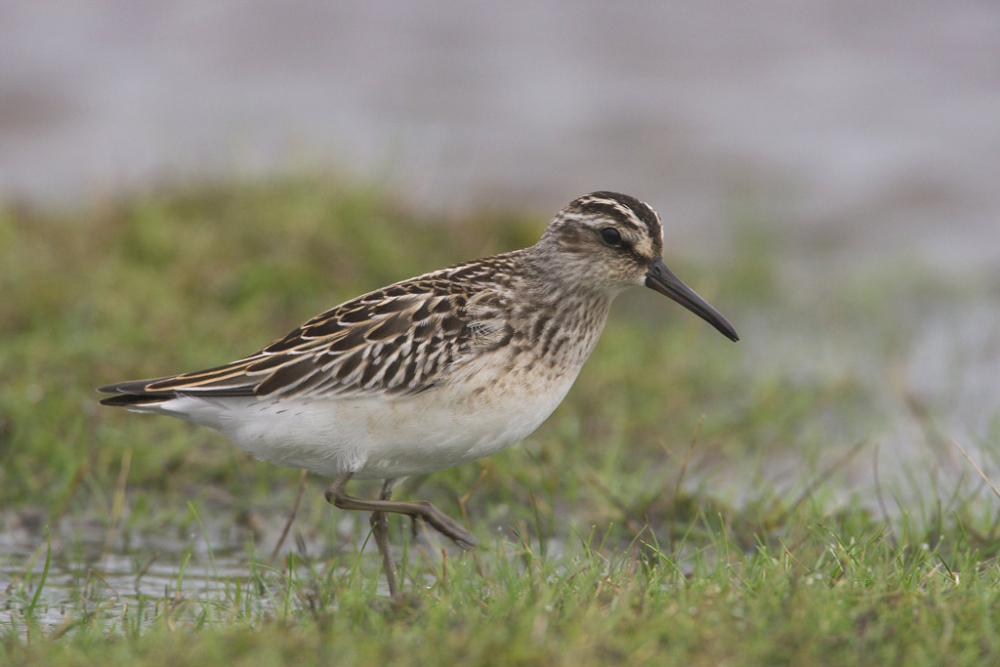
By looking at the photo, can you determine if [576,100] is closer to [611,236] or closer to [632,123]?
[632,123]

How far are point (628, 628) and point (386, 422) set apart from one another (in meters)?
1.60

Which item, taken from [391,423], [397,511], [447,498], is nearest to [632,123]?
[447,498]

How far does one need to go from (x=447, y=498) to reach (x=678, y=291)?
196 centimetres

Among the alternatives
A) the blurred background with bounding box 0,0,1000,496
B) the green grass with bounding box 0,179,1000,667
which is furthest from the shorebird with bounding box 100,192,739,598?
the blurred background with bounding box 0,0,1000,496

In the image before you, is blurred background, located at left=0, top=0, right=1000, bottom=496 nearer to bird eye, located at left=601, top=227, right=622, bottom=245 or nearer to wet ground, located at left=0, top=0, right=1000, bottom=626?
wet ground, located at left=0, top=0, right=1000, bottom=626

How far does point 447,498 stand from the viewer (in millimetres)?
7402

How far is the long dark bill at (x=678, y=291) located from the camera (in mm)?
6219

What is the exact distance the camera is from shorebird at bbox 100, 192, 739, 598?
5633mm

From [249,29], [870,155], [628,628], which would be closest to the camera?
[628,628]

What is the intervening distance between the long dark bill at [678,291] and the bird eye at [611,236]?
22 cm

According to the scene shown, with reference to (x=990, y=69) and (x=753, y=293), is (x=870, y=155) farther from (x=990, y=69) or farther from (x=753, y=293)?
(x=753, y=293)

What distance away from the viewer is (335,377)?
5.78 meters

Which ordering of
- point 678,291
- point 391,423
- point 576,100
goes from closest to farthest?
point 391,423 → point 678,291 → point 576,100

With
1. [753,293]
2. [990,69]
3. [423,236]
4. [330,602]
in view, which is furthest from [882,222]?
[330,602]
